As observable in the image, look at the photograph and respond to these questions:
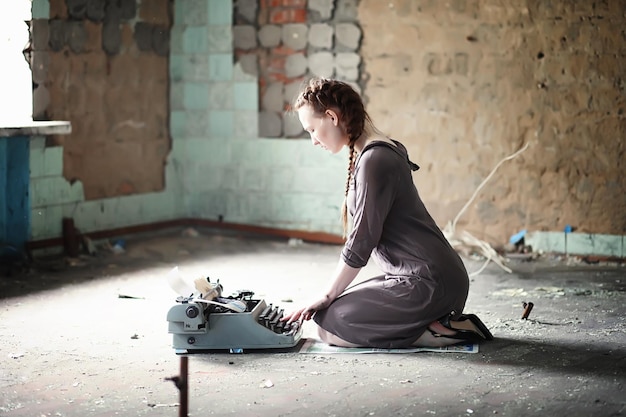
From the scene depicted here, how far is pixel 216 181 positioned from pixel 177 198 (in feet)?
1.12

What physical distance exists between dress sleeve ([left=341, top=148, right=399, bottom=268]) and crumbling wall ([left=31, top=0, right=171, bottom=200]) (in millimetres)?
3084

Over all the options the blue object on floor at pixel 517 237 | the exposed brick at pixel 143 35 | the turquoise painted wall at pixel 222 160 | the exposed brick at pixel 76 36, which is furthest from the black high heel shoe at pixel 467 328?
the exposed brick at pixel 143 35

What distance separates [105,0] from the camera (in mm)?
6379

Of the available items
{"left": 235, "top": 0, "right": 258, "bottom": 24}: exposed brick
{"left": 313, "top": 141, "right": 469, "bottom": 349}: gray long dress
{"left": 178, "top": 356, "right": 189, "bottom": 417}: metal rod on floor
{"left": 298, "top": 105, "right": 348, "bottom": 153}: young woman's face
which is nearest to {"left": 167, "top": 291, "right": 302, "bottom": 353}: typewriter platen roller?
{"left": 313, "top": 141, "right": 469, "bottom": 349}: gray long dress

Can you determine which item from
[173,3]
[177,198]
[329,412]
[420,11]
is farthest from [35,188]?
[329,412]

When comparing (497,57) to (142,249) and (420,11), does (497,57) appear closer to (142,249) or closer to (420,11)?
(420,11)

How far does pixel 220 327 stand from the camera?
12.3 feet

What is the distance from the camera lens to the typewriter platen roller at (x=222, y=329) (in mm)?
3680

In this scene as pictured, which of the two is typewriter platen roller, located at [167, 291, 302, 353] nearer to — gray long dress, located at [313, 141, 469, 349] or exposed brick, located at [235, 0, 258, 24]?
gray long dress, located at [313, 141, 469, 349]

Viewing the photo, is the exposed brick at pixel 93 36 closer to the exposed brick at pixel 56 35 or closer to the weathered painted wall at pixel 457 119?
the exposed brick at pixel 56 35

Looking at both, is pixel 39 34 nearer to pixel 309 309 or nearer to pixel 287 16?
pixel 287 16

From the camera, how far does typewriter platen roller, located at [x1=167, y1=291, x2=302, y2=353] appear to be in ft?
12.1

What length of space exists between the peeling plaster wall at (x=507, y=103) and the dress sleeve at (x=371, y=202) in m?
2.66

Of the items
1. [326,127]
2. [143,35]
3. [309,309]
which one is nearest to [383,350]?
[309,309]
